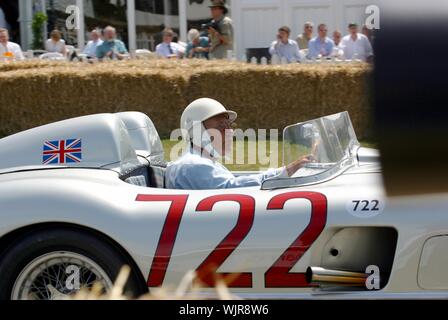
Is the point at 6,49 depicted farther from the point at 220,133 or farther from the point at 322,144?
the point at 322,144

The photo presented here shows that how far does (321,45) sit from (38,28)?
7047 millimetres

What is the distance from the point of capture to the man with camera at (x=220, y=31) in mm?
11414

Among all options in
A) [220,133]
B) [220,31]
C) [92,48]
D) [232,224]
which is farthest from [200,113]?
[92,48]

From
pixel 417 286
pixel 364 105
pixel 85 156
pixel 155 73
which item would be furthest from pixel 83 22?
pixel 364 105

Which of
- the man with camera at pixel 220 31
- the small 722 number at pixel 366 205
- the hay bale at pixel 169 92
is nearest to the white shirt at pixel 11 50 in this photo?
the hay bale at pixel 169 92

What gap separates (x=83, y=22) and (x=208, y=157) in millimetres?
13357

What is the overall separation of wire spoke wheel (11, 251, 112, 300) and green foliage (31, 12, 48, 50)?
535 inches

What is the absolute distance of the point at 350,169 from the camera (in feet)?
12.6

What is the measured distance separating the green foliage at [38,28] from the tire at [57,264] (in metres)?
13.6

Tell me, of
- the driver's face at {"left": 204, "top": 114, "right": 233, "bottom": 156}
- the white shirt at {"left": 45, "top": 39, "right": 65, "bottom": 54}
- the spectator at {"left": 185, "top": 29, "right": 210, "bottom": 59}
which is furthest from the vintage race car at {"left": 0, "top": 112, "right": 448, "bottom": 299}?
the white shirt at {"left": 45, "top": 39, "right": 65, "bottom": 54}

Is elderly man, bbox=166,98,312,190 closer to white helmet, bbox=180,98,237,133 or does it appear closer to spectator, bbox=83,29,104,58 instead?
white helmet, bbox=180,98,237,133

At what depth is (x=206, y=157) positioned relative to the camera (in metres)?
4.16

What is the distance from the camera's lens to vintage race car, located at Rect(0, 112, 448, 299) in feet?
11.1
